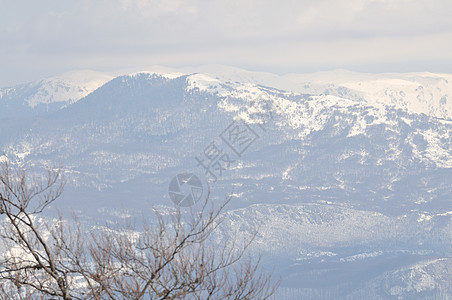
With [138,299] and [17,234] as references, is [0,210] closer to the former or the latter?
[17,234]

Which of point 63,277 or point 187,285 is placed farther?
point 187,285

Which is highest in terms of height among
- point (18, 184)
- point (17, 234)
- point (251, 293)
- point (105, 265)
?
point (18, 184)

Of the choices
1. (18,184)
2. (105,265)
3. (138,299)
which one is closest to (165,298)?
(138,299)

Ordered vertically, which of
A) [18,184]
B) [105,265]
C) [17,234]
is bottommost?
[105,265]

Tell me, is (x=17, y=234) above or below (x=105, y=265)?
above

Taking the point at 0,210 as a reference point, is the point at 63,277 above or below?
below

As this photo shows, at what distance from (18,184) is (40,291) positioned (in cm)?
432

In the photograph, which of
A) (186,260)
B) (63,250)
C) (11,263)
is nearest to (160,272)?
(186,260)

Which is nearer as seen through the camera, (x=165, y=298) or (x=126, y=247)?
(x=165, y=298)

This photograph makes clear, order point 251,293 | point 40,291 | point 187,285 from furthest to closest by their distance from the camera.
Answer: point 251,293 → point 187,285 → point 40,291

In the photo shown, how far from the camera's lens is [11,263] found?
23844 millimetres

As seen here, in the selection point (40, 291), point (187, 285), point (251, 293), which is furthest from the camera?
point (251, 293)

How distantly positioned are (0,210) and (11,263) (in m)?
1.78

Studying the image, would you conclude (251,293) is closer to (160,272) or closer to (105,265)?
(160,272)
